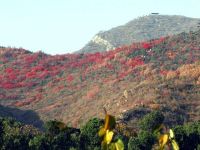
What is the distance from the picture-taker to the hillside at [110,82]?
76438 millimetres

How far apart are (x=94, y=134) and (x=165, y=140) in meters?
42.8

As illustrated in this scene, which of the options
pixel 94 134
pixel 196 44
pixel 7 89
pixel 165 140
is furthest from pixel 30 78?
pixel 165 140

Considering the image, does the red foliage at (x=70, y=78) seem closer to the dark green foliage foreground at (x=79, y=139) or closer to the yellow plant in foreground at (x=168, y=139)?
the dark green foliage foreground at (x=79, y=139)

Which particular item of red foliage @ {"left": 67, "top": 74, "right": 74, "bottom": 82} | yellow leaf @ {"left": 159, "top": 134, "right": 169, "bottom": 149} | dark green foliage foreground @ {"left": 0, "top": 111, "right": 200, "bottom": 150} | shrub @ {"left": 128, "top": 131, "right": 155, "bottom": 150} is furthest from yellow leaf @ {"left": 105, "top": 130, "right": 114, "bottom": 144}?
red foliage @ {"left": 67, "top": 74, "right": 74, "bottom": 82}

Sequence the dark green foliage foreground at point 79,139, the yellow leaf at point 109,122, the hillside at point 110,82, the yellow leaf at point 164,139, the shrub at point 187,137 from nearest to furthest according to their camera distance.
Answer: the yellow leaf at point 109,122
the yellow leaf at point 164,139
the dark green foliage foreground at point 79,139
the shrub at point 187,137
the hillside at point 110,82

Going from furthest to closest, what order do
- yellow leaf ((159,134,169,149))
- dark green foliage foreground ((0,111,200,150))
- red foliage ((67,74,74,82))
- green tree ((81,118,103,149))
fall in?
red foliage ((67,74,74,82)) < green tree ((81,118,103,149)) < dark green foliage foreground ((0,111,200,150)) < yellow leaf ((159,134,169,149))

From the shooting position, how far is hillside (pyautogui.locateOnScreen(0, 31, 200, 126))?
76438 millimetres

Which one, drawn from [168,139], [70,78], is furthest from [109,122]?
[70,78]

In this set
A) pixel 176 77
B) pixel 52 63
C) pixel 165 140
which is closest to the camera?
pixel 165 140

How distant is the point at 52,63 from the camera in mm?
120375

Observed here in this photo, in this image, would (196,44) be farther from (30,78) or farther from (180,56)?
(30,78)

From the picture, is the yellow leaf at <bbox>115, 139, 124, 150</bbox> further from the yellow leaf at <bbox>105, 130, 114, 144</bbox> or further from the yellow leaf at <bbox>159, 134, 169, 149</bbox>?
the yellow leaf at <bbox>159, 134, 169, 149</bbox>

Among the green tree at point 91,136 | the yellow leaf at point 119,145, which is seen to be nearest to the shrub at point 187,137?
the green tree at point 91,136

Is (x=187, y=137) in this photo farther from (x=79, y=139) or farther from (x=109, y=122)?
(x=109, y=122)
